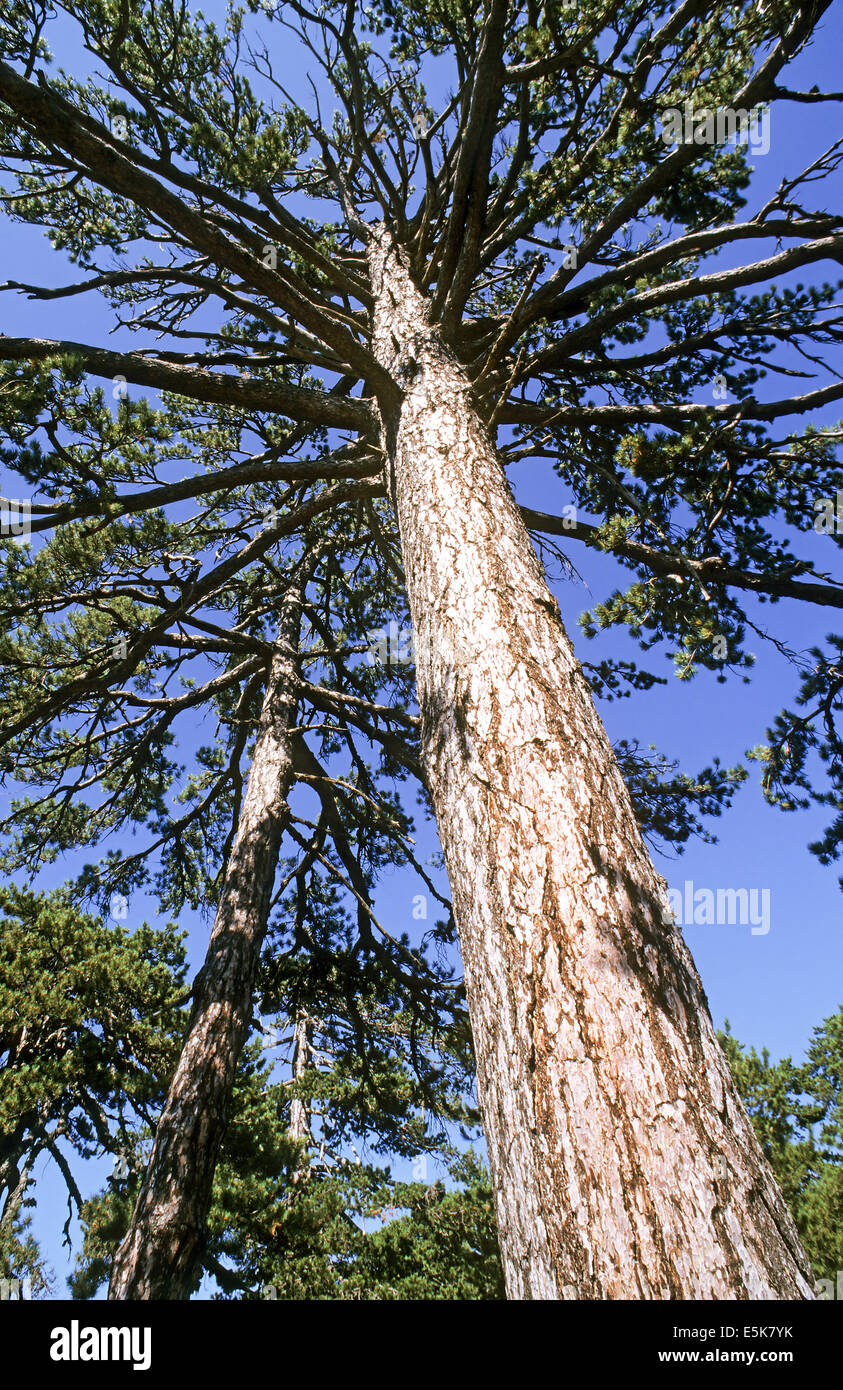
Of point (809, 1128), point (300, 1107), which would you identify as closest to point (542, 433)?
point (300, 1107)

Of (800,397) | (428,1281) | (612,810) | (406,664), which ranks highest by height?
(406,664)

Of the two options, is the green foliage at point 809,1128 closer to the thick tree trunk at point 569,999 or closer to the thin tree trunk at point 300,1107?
the thin tree trunk at point 300,1107

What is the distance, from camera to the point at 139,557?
4.79 m

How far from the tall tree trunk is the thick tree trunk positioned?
3690 millimetres

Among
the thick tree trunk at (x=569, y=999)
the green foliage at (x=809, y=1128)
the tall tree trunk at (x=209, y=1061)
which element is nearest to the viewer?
the thick tree trunk at (x=569, y=999)

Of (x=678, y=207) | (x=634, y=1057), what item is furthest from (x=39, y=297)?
(x=634, y=1057)

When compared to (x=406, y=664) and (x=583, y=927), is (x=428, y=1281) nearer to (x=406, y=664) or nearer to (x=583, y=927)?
(x=406, y=664)

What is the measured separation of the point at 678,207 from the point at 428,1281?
12.0 meters

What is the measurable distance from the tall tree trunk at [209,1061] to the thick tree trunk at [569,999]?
145 inches

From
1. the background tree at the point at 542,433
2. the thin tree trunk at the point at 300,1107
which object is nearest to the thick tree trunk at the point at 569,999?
the background tree at the point at 542,433

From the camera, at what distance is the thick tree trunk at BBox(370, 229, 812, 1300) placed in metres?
1.25

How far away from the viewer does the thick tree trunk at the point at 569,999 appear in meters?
1.25

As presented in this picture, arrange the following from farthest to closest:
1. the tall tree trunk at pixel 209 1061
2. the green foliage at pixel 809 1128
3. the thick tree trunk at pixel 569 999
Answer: the green foliage at pixel 809 1128, the tall tree trunk at pixel 209 1061, the thick tree trunk at pixel 569 999

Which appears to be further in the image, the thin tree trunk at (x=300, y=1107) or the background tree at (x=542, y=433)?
the thin tree trunk at (x=300, y=1107)
